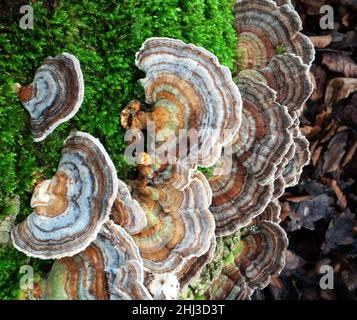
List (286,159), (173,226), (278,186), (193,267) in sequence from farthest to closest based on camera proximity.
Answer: (278,186) → (286,159) → (193,267) → (173,226)

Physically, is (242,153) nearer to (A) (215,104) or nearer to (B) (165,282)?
(A) (215,104)

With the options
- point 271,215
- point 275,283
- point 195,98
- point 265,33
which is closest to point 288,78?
point 265,33

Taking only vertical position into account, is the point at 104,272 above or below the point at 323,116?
above

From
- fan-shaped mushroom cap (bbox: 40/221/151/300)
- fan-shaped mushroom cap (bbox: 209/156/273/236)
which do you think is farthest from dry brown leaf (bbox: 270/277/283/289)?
fan-shaped mushroom cap (bbox: 40/221/151/300)

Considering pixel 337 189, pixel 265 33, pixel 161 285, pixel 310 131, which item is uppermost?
pixel 265 33

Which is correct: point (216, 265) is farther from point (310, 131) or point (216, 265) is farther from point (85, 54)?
point (310, 131)
